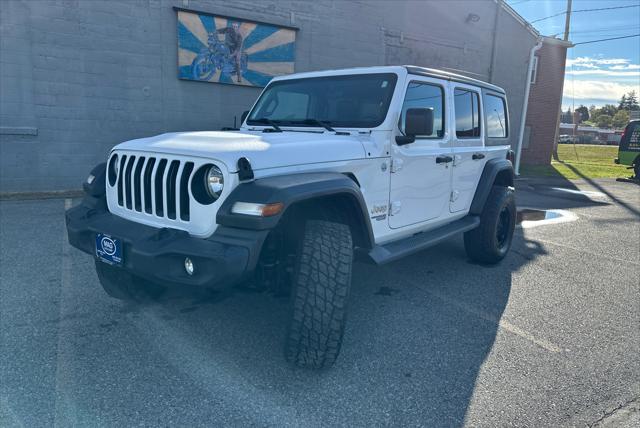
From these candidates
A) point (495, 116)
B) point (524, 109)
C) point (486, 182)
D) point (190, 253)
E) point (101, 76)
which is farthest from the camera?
point (524, 109)

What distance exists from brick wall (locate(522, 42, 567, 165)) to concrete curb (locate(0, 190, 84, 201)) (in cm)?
1667

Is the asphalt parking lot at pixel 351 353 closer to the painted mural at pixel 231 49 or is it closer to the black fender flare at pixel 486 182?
the black fender flare at pixel 486 182

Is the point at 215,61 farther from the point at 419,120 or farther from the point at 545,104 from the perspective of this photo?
the point at 545,104

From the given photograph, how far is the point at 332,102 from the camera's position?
12.7 feet

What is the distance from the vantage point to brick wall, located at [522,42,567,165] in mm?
19000

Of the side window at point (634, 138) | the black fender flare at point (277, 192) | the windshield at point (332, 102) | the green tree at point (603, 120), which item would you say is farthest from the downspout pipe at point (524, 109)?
the green tree at point (603, 120)

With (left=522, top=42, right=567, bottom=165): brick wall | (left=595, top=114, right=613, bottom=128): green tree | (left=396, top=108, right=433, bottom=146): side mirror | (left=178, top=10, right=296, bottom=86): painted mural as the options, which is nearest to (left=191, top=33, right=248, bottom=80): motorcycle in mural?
(left=178, top=10, right=296, bottom=86): painted mural

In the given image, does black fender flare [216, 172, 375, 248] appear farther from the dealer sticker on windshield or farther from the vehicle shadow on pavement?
the vehicle shadow on pavement

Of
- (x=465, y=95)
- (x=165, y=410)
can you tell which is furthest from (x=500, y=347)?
(x=465, y=95)

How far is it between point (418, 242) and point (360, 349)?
1.13m

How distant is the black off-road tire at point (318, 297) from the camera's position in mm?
2703

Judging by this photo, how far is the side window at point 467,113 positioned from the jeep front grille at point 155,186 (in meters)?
2.82

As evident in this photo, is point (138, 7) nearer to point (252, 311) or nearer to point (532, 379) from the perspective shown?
point (252, 311)

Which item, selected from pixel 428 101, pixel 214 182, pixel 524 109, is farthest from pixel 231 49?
pixel 524 109
